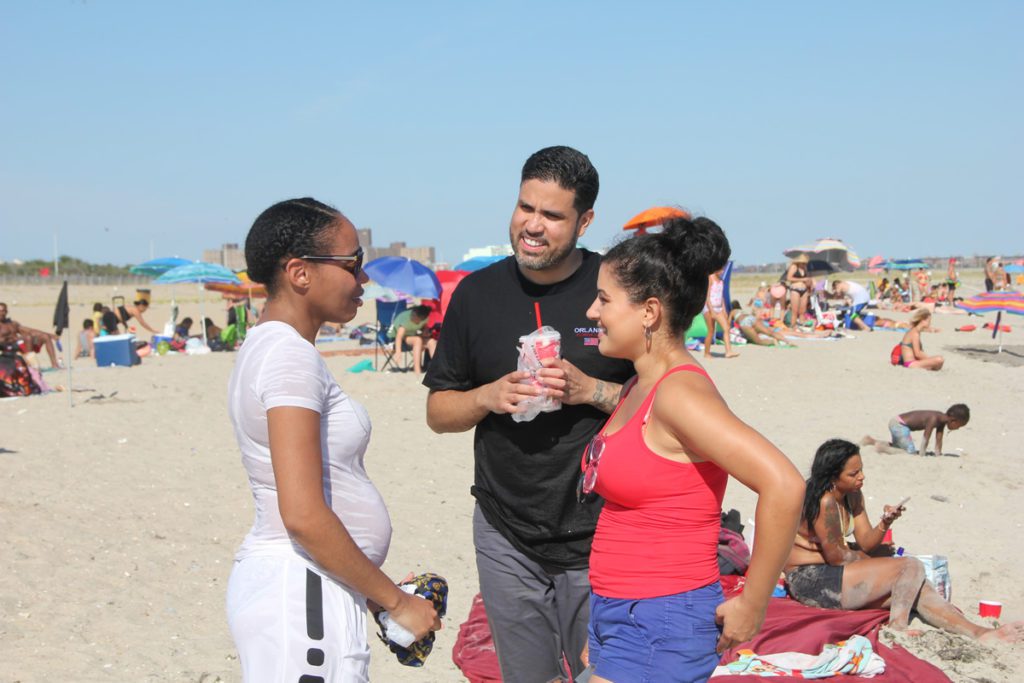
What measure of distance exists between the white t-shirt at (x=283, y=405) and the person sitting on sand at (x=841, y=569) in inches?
150

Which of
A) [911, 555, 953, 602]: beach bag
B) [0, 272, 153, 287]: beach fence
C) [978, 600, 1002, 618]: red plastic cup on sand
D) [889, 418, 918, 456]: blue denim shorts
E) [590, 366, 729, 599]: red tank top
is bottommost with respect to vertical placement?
A: [978, 600, 1002, 618]: red plastic cup on sand

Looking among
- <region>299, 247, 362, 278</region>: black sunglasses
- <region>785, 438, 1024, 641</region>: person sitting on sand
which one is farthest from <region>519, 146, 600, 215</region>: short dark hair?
<region>785, 438, 1024, 641</region>: person sitting on sand

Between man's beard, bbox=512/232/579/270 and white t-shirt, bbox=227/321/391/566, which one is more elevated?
man's beard, bbox=512/232/579/270

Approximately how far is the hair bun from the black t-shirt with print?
68 cm

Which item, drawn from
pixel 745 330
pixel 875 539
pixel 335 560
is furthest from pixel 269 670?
pixel 745 330

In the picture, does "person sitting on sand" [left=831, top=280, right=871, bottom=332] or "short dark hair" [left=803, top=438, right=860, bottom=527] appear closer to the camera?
"short dark hair" [left=803, top=438, right=860, bottom=527]

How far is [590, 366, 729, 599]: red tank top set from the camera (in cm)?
233

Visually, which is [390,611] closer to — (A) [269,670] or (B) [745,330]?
(A) [269,670]

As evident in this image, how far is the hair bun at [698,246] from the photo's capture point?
2498mm

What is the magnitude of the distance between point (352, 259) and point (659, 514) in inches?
39.9

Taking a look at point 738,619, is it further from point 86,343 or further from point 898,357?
point 86,343

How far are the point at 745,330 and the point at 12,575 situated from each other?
52.2 ft

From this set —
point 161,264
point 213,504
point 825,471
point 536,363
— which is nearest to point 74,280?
point 161,264

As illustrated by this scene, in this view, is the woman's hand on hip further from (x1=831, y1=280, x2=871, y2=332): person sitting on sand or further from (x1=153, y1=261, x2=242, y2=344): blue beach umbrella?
(x1=831, y1=280, x2=871, y2=332): person sitting on sand
